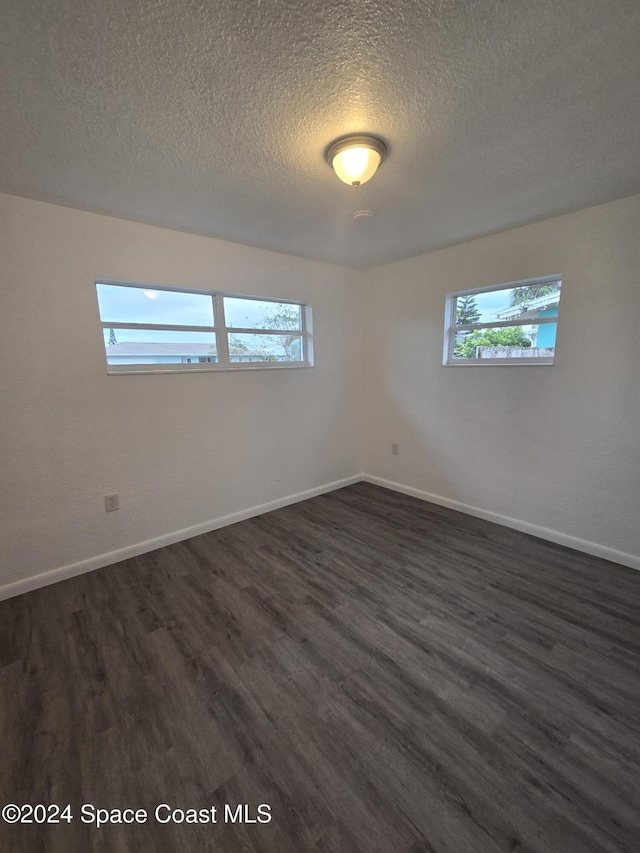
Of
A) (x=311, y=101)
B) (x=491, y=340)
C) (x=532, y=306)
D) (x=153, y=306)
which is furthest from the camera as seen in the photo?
(x=491, y=340)

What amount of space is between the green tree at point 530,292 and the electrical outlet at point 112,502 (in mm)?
3515

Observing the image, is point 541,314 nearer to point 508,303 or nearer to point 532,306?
point 532,306

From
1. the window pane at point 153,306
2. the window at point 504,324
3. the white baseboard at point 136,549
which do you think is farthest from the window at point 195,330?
the window at point 504,324

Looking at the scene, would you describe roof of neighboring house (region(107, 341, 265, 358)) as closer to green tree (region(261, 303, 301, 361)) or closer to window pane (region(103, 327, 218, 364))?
window pane (region(103, 327, 218, 364))

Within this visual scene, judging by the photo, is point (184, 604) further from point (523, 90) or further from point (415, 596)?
point (523, 90)

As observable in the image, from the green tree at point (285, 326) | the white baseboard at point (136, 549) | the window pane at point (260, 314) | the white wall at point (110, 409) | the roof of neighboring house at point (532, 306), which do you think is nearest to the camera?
the white wall at point (110, 409)

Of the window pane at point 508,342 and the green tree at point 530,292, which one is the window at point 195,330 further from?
the green tree at point 530,292

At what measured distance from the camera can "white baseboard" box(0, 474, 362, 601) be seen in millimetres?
2225

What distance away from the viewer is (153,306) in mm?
2615

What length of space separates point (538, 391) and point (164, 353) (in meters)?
2.99

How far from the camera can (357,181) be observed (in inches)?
67.4

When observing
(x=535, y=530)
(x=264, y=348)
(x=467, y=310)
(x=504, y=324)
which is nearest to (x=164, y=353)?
(x=264, y=348)

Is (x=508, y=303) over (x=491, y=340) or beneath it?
over

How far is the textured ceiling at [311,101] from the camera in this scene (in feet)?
3.43
